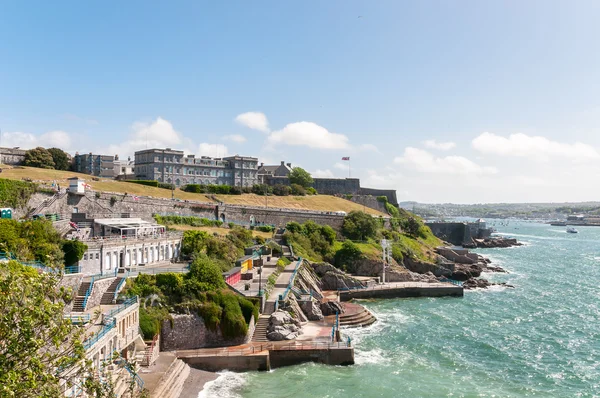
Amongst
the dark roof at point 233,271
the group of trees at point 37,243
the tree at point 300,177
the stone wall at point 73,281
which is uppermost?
the tree at point 300,177

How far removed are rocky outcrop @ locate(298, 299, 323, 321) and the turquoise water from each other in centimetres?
299

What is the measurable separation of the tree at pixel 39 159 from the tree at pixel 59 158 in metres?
2.65

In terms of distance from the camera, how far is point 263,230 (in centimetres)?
7106

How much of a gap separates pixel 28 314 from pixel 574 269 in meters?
84.8

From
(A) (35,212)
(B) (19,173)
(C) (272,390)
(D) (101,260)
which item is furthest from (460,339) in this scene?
(B) (19,173)

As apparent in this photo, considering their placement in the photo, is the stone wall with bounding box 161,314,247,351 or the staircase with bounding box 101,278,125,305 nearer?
the staircase with bounding box 101,278,125,305

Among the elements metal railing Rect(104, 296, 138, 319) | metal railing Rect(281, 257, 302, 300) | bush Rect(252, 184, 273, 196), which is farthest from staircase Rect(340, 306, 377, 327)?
bush Rect(252, 184, 273, 196)

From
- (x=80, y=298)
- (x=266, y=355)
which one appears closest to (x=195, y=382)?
(x=266, y=355)

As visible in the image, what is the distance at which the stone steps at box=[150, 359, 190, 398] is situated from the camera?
82.8 feet

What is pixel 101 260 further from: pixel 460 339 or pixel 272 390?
pixel 460 339

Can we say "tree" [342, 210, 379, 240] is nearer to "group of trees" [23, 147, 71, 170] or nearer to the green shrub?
the green shrub

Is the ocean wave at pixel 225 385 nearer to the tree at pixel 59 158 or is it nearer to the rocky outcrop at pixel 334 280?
the rocky outcrop at pixel 334 280

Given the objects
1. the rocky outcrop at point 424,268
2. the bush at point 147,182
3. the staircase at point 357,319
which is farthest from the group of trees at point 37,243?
the bush at point 147,182

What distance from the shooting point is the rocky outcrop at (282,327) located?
34.9 meters
